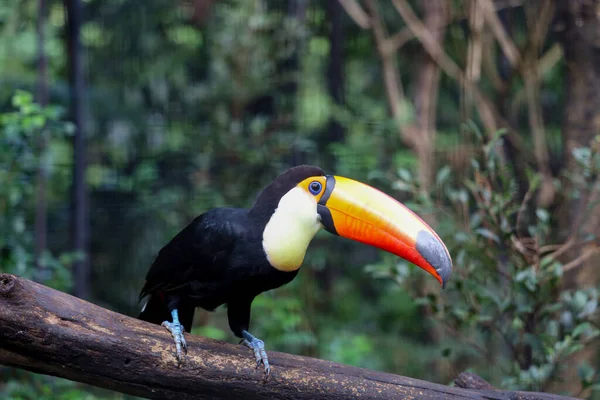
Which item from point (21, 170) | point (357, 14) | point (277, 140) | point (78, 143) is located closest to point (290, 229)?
point (21, 170)

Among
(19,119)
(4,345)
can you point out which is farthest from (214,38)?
(4,345)

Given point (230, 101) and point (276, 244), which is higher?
point (230, 101)

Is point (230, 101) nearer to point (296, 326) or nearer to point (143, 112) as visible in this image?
point (143, 112)

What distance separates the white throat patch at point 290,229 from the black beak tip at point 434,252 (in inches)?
13.2

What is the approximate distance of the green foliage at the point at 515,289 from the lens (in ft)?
8.21

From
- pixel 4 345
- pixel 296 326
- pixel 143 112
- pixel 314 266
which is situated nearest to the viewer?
pixel 4 345

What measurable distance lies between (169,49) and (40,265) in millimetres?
2557

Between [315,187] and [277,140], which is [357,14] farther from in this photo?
[315,187]

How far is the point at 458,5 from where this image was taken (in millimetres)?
5441

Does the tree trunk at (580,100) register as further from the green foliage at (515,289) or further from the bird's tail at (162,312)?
the bird's tail at (162,312)

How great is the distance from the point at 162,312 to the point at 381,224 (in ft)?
2.80

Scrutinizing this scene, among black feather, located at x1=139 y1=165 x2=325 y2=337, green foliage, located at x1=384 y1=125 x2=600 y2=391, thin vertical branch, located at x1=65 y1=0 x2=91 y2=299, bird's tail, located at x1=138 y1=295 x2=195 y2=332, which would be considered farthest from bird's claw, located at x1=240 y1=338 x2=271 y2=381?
thin vertical branch, located at x1=65 y1=0 x2=91 y2=299

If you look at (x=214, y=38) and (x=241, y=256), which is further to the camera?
(x=214, y=38)

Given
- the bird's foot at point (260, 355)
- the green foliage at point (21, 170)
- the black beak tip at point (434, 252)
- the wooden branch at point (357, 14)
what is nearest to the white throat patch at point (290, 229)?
the bird's foot at point (260, 355)
